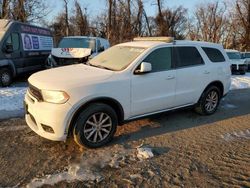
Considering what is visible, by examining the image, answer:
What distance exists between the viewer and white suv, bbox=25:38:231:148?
4.61 m

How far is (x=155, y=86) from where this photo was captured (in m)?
5.62

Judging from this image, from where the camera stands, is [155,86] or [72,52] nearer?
[155,86]

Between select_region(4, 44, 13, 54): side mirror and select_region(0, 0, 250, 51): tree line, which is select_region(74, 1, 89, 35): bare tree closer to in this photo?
select_region(0, 0, 250, 51): tree line

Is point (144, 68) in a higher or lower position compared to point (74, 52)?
lower

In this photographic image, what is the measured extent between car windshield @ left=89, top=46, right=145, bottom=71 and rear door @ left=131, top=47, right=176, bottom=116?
0.27 metres

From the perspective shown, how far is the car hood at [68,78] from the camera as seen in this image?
4617 millimetres

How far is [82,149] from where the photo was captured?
4887 mm

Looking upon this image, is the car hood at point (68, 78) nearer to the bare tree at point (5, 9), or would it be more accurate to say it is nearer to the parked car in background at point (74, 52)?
the parked car in background at point (74, 52)

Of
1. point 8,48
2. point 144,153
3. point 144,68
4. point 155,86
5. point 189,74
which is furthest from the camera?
point 8,48

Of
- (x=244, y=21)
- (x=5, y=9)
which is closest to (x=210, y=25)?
(x=244, y=21)

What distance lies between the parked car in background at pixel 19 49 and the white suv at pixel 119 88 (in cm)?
568

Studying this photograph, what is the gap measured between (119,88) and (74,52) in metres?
6.81

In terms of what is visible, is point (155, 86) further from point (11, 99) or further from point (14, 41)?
point (14, 41)

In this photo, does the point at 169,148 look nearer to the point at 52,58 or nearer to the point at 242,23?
the point at 52,58
